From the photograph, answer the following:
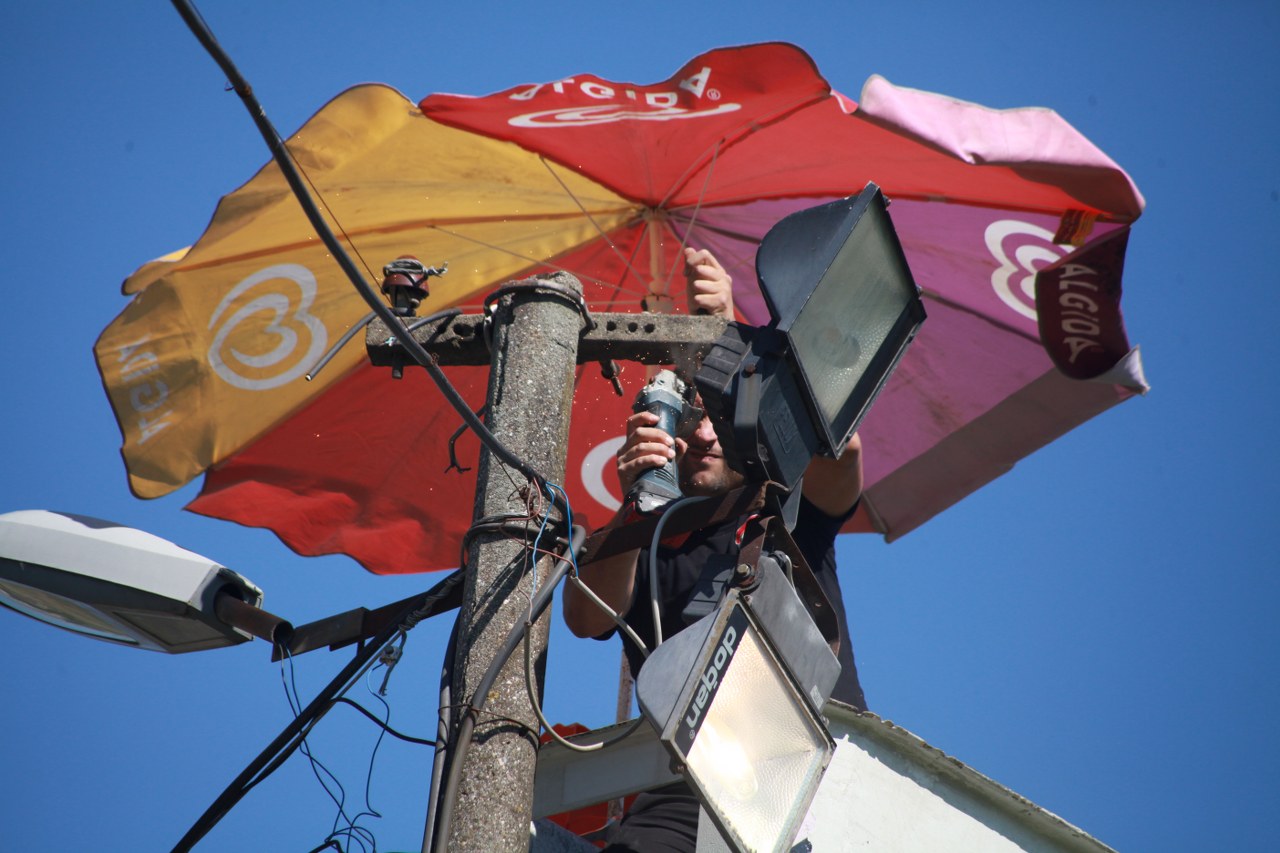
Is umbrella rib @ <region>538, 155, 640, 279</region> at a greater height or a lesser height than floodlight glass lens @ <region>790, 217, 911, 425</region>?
greater

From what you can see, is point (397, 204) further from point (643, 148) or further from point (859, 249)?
point (859, 249)

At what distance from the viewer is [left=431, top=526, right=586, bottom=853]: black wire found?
250 cm

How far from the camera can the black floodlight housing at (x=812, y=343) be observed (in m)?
2.67

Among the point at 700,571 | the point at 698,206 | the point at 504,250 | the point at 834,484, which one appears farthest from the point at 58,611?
the point at 698,206

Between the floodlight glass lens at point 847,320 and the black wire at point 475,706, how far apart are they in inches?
26.7

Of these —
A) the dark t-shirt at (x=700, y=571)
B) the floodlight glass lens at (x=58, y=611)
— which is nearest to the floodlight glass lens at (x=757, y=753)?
the dark t-shirt at (x=700, y=571)

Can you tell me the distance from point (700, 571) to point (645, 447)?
0.51 metres

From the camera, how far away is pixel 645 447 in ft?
11.0

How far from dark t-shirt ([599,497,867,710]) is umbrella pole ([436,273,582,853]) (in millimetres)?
808

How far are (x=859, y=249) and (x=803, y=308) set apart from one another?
32 cm

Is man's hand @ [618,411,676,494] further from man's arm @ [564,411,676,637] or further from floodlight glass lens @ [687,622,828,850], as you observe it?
floodlight glass lens @ [687,622,828,850]

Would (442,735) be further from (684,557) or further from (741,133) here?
(741,133)

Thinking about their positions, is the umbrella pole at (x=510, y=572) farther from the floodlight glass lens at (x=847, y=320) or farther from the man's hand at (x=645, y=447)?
the floodlight glass lens at (x=847, y=320)

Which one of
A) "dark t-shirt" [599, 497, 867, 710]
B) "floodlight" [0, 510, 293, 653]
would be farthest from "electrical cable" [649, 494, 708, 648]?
"floodlight" [0, 510, 293, 653]
